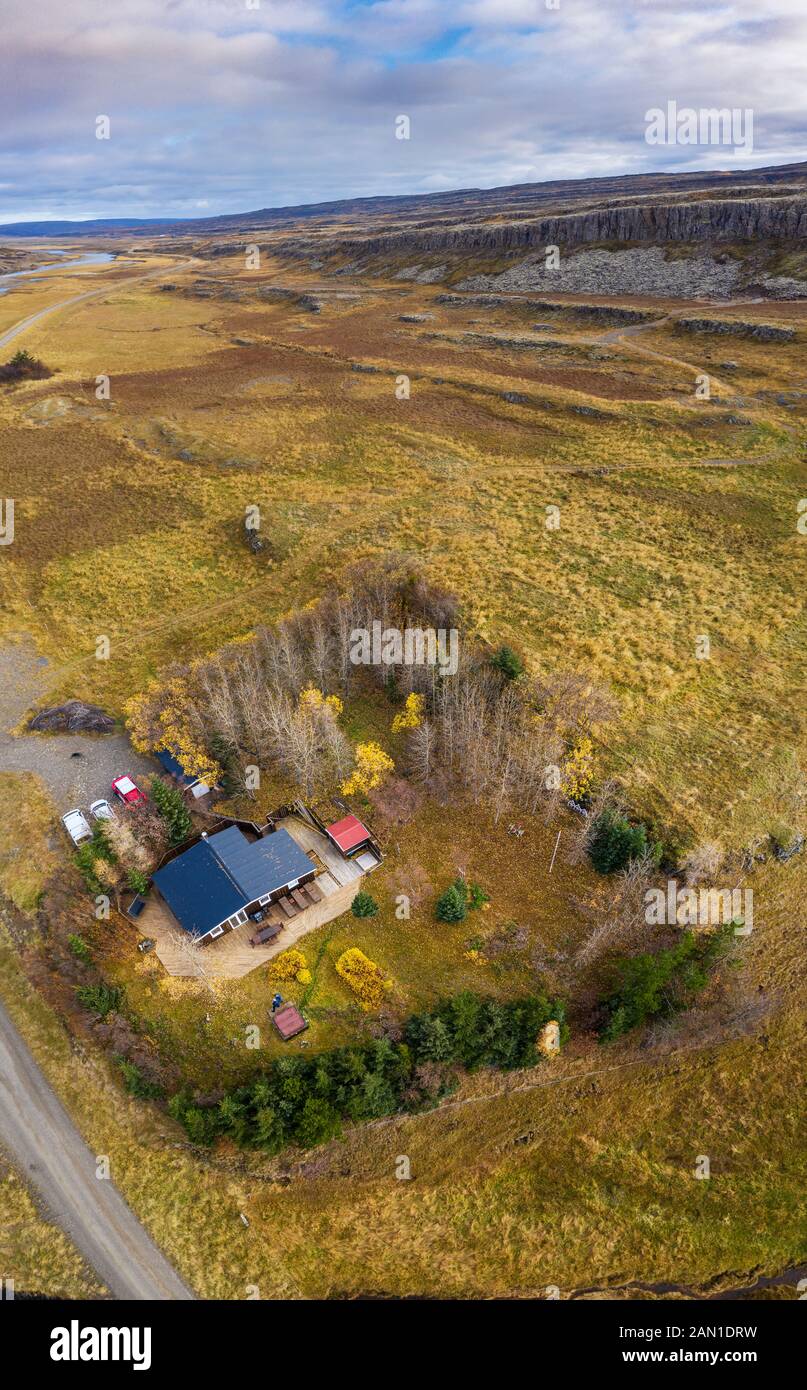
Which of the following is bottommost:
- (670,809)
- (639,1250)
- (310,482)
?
(639,1250)

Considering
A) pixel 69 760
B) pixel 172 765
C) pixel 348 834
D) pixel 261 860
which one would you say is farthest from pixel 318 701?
pixel 69 760

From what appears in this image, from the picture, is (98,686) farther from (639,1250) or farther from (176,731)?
(639,1250)

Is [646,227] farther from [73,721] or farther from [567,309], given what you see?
[73,721]

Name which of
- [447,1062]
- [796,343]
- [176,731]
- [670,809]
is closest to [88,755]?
[176,731]

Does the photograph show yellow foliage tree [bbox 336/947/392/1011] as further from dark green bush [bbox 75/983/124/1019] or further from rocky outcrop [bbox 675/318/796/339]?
rocky outcrop [bbox 675/318/796/339]

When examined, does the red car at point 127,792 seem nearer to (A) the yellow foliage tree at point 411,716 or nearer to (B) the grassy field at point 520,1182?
(B) the grassy field at point 520,1182

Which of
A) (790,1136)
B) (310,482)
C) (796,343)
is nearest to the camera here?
(790,1136)
